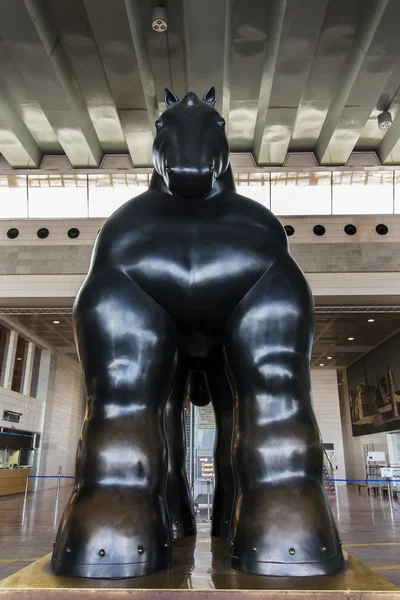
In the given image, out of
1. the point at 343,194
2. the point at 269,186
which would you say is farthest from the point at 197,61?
the point at 343,194

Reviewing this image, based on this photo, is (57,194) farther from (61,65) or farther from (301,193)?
(301,193)

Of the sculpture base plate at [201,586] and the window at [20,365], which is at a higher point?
the window at [20,365]

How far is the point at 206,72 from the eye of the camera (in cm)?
1009

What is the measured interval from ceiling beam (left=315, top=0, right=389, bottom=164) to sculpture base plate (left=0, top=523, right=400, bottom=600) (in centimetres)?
943

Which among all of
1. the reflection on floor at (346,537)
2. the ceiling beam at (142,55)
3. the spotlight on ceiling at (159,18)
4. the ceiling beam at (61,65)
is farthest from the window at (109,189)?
the reflection on floor at (346,537)

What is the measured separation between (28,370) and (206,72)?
13.1 metres

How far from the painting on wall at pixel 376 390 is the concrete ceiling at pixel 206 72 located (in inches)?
351

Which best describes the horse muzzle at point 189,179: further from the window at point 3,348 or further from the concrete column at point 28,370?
the concrete column at point 28,370

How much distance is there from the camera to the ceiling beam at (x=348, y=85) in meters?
8.58

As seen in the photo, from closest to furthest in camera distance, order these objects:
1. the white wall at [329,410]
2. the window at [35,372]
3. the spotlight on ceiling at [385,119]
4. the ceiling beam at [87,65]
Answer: the ceiling beam at [87,65]
the spotlight on ceiling at [385,119]
the window at [35,372]
the white wall at [329,410]

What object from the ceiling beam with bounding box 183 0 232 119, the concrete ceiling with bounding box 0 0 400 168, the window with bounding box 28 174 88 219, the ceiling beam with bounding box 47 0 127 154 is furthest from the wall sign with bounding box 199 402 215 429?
the ceiling beam with bounding box 47 0 127 154

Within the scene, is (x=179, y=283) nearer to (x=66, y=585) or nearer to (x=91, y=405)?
(x=91, y=405)

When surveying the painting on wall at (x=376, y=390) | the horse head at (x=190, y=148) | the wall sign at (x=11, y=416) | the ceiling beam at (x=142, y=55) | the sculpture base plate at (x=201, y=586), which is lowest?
the sculpture base plate at (x=201, y=586)

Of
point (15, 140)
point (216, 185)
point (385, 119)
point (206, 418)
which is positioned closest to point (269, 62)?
point (385, 119)
